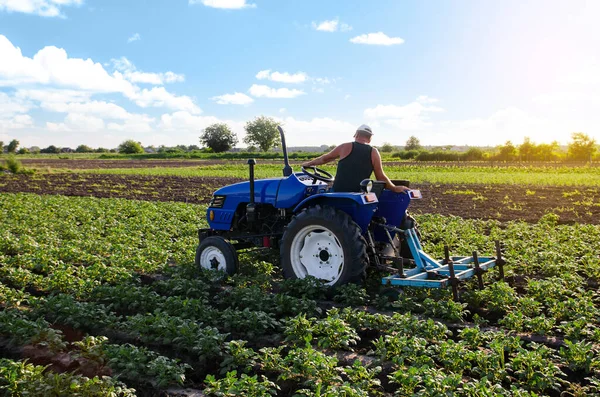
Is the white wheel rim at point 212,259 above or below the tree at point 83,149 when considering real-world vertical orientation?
below

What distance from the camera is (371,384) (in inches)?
151

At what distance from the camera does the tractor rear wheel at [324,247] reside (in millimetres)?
5938

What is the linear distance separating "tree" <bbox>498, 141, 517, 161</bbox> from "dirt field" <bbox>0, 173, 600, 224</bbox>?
43672mm

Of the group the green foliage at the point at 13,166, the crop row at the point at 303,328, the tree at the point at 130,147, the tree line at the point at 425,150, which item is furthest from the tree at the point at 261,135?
the crop row at the point at 303,328

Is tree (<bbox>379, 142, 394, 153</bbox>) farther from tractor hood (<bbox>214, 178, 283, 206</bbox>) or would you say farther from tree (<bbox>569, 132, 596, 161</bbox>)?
tractor hood (<bbox>214, 178, 283, 206</bbox>)

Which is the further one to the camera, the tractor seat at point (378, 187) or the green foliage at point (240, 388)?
the tractor seat at point (378, 187)

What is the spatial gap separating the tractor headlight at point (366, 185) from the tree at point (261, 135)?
88.1 meters

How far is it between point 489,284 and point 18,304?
5.87 m

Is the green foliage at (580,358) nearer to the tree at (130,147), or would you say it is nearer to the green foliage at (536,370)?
the green foliage at (536,370)

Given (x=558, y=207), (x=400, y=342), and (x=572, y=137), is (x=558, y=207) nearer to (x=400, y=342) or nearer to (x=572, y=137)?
(x=400, y=342)

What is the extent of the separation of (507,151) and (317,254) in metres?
65.4

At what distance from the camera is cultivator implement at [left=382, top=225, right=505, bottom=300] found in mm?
5574

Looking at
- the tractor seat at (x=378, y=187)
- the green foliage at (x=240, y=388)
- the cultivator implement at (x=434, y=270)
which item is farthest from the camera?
the tractor seat at (x=378, y=187)

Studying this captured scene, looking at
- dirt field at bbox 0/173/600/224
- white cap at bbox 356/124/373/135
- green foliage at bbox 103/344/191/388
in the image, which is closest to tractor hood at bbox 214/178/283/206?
white cap at bbox 356/124/373/135
